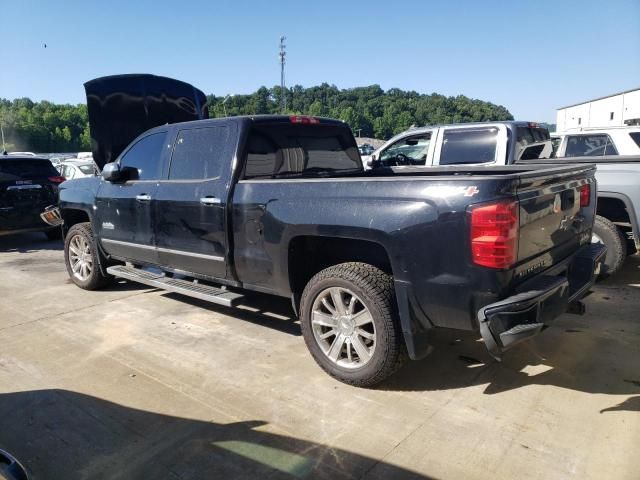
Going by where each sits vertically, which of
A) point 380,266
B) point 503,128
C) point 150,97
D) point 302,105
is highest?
point 302,105

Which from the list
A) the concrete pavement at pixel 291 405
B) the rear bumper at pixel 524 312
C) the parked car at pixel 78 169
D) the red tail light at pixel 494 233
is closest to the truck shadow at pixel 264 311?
the concrete pavement at pixel 291 405

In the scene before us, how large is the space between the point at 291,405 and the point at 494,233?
5.57 ft

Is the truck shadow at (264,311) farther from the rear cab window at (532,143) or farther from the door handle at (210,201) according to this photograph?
the rear cab window at (532,143)

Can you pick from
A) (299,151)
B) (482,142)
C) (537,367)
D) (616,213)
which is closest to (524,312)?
(537,367)

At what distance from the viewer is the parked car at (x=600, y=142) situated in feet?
24.6

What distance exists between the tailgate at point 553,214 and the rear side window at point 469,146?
262 centimetres

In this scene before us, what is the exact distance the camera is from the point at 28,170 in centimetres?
944

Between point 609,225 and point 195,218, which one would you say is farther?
point 609,225

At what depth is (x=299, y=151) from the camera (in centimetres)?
467

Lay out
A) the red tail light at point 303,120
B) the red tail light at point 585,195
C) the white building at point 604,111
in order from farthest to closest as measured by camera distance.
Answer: the white building at point 604,111, the red tail light at point 303,120, the red tail light at point 585,195

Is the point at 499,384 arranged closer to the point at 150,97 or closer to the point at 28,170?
the point at 150,97

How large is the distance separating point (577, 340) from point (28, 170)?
9405 mm

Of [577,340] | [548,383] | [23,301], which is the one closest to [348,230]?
[548,383]

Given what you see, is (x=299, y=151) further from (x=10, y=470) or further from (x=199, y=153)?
(x=10, y=470)
